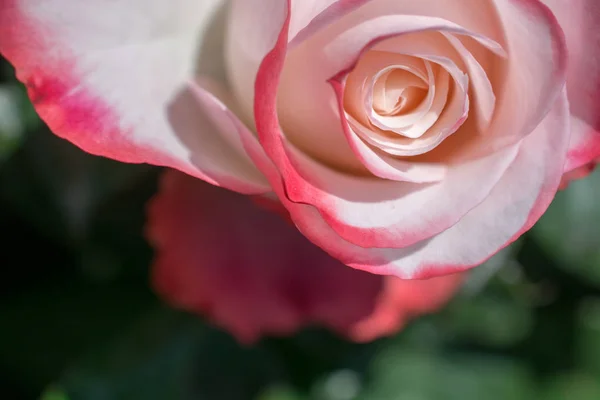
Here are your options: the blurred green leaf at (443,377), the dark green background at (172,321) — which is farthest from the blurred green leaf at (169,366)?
the blurred green leaf at (443,377)

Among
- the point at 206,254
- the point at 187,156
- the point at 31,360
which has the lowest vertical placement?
the point at 31,360

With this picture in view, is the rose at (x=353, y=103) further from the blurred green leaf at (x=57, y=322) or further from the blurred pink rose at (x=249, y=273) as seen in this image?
the blurred green leaf at (x=57, y=322)

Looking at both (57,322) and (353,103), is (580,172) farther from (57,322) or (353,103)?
(57,322)

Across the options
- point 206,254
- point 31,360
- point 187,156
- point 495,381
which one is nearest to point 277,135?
point 187,156

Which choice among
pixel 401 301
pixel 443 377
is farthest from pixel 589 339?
pixel 401 301

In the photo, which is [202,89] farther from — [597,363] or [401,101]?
[597,363]

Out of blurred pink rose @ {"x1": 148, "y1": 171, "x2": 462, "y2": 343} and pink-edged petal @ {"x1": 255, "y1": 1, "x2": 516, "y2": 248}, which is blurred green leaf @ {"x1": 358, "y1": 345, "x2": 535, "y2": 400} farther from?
pink-edged petal @ {"x1": 255, "y1": 1, "x2": 516, "y2": 248}
